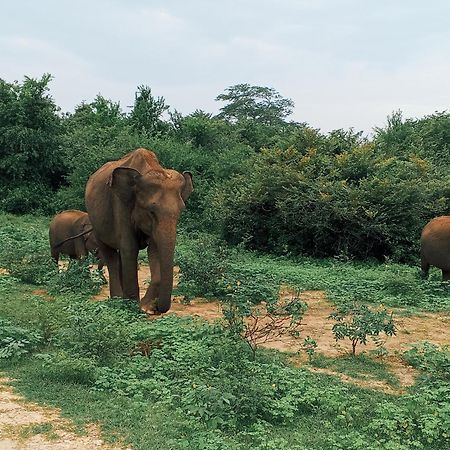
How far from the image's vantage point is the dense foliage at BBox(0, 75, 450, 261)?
50.0 ft

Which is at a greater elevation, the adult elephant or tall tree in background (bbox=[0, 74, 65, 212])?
tall tree in background (bbox=[0, 74, 65, 212])

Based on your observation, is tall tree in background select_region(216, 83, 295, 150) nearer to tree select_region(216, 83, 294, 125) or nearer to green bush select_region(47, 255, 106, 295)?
tree select_region(216, 83, 294, 125)

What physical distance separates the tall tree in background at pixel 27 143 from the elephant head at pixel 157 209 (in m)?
16.5

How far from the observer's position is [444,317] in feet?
28.3

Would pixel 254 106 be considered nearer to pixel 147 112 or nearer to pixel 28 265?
pixel 147 112

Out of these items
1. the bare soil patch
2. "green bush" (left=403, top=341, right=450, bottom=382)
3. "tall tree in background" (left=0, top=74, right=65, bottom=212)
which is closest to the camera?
the bare soil patch

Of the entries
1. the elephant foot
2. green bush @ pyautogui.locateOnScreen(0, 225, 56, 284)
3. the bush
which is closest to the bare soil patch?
the elephant foot

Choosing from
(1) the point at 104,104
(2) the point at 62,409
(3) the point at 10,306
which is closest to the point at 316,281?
(3) the point at 10,306

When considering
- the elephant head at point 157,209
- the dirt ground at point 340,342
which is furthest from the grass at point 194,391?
the elephant head at point 157,209

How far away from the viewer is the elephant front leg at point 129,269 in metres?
8.01

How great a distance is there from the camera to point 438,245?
1116 centimetres

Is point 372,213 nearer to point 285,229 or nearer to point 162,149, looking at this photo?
point 285,229

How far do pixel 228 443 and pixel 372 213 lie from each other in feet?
37.2

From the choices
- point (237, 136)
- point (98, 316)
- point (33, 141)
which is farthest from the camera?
point (237, 136)
